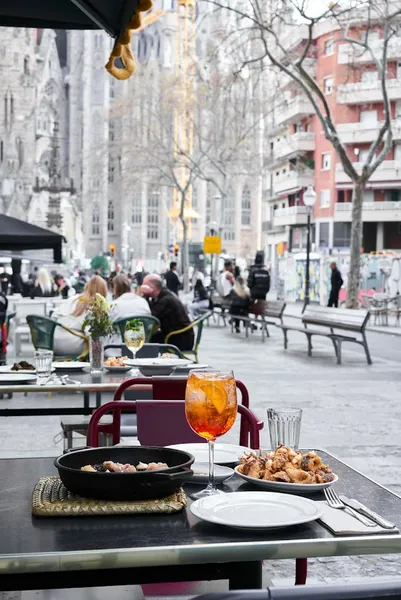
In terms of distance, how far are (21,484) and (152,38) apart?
125150 millimetres

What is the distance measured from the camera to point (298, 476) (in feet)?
8.53

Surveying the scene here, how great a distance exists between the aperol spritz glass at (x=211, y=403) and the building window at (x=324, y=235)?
59263mm

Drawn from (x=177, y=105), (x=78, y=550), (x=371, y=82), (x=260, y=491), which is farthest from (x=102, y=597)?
(x=371, y=82)

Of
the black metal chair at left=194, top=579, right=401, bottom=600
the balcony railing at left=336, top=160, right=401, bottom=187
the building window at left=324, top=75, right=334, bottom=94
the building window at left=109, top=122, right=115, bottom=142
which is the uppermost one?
the building window at left=109, top=122, right=115, bottom=142

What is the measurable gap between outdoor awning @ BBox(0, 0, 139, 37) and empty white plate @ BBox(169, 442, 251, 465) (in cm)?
218

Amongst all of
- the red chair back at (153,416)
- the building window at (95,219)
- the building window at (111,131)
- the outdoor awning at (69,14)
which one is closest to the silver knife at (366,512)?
the red chair back at (153,416)

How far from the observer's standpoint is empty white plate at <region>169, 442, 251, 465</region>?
9.55 ft

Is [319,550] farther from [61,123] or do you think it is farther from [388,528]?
[61,123]

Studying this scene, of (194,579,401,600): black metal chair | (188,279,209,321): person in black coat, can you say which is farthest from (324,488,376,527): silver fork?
(188,279,209,321): person in black coat

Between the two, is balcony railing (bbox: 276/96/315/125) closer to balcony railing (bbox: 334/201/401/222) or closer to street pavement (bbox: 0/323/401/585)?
balcony railing (bbox: 334/201/401/222)

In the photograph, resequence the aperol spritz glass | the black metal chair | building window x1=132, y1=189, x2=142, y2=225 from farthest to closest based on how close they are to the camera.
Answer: building window x1=132, y1=189, x2=142, y2=225, the aperol spritz glass, the black metal chair

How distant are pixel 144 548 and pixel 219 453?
3.23ft

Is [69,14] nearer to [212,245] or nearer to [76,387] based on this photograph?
[76,387]

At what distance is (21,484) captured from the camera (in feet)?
8.73
